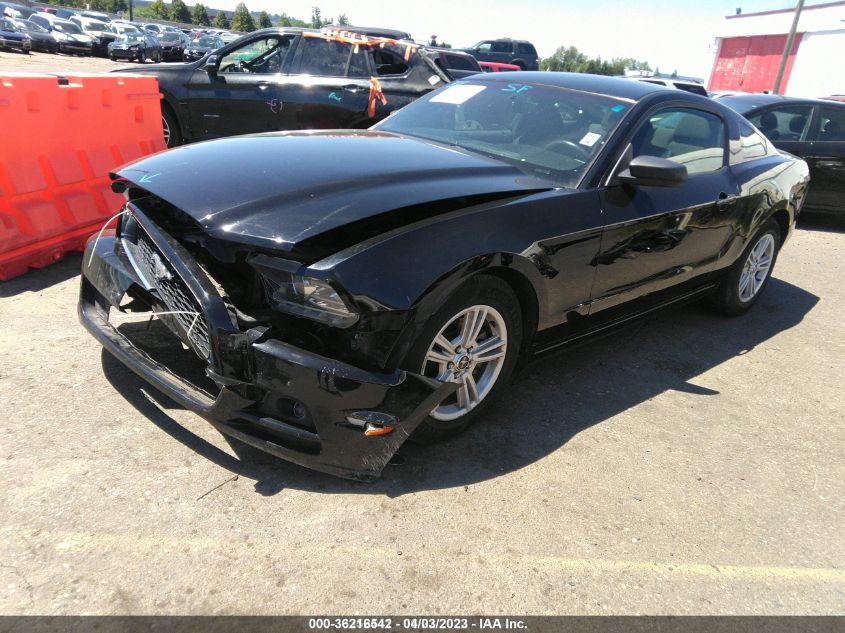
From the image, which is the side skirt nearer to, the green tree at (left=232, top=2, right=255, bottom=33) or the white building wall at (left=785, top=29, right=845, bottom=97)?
the white building wall at (left=785, top=29, right=845, bottom=97)

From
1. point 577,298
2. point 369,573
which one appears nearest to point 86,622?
point 369,573

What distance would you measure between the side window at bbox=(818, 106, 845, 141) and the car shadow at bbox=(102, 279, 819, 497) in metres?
4.47

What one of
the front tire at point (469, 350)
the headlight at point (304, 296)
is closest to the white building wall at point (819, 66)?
the front tire at point (469, 350)

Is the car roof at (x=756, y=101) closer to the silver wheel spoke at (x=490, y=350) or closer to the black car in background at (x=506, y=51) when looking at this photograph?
the silver wheel spoke at (x=490, y=350)

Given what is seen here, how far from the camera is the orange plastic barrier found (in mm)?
4297

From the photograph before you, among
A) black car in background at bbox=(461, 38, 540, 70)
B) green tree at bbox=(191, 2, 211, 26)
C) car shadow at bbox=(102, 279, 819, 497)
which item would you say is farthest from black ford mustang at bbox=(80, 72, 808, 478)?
green tree at bbox=(191, 2, 211, 26)

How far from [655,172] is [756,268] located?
2331 mm

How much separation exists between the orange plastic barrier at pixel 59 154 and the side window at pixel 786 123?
7.33 meters

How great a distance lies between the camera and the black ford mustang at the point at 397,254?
93.8 inches

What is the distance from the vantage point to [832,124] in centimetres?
843

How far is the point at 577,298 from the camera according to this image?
3.29m

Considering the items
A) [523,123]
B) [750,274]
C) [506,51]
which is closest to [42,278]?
[523,123]

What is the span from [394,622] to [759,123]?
8393mm

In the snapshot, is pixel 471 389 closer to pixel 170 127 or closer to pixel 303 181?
pixel 303 181
